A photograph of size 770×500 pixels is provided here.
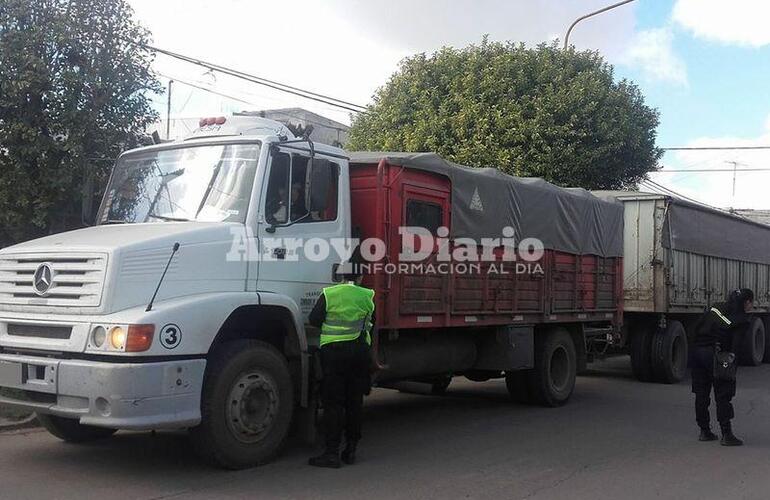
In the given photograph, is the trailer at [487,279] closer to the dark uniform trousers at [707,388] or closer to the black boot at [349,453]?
the black boot at [349,453]

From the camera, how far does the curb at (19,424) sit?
7.48 metres

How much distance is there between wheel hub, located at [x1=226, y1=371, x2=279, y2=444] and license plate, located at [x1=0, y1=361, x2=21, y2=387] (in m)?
1.62

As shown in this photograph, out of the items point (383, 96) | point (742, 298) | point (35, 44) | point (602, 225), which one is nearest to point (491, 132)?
point (383, 96)

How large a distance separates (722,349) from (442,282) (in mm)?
3025

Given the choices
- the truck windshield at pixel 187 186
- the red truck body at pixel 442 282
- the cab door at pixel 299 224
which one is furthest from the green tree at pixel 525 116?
the truck windshield at pixel 187 186

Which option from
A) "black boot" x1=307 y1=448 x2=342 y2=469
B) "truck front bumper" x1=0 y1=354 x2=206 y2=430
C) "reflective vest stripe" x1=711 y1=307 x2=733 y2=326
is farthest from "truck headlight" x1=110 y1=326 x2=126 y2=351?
"reflective vest stripe" x1=711 y1=307 x2=733 y2=326

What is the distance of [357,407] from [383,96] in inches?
503

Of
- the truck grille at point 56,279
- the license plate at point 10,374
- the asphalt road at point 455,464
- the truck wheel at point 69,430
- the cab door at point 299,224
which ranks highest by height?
the cab door at point 299,224

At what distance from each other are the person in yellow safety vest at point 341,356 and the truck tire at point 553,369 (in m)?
4.09

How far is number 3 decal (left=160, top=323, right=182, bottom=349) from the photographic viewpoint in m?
5.42

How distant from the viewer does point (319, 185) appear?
21.8 ft

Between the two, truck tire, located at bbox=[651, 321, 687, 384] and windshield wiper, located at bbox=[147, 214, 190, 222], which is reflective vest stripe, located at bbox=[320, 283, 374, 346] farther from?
truck tire, located at bbox=[651, 321, 687, 384]

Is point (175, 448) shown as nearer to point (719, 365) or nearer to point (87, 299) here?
point (87, 299)

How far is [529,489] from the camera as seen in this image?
19.1ft
